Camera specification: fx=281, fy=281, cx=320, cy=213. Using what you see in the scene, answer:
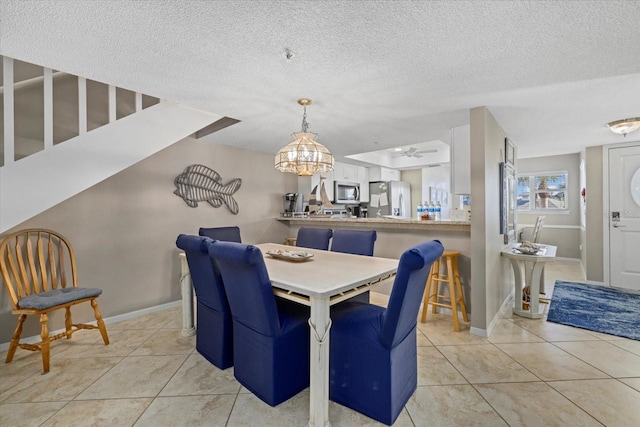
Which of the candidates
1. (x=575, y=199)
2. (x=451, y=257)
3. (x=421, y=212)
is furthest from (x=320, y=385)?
(x=575, y=199)

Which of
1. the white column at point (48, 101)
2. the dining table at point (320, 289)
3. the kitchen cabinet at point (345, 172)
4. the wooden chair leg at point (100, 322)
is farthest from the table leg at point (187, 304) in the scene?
the kitchen cabinet at point (345, 172)

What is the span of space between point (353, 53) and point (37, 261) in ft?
10.4

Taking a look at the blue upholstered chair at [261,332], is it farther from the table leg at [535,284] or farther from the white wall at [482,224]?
the table leg at [535,284]

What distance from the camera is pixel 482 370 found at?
204 cm

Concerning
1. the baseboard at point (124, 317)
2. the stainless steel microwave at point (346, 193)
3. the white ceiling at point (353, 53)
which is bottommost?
the baseboard at point (124, 317)

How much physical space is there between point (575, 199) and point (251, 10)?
21.9 ft

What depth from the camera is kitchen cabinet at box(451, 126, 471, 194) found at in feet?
9.84

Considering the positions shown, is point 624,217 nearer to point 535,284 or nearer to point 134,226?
point 535,284

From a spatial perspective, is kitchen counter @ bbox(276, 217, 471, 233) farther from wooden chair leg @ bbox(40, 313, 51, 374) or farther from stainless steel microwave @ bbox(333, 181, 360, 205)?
wooden chair leg @ bbox(40, 313, 51, 374)

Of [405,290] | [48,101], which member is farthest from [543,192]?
[48,101]

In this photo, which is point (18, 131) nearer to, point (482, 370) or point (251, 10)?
point (251, 10)

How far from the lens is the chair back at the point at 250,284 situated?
1.56m

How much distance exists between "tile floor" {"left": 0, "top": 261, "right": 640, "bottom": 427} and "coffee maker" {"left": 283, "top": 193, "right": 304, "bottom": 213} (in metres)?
2.61

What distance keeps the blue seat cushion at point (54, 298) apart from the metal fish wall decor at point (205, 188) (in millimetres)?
1467
